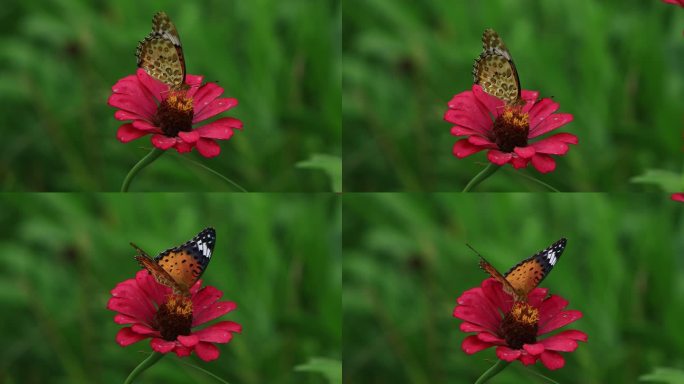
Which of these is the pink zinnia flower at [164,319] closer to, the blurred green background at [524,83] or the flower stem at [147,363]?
the flower stem at [147,363]

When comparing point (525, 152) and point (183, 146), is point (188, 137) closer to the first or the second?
point (183, 146)

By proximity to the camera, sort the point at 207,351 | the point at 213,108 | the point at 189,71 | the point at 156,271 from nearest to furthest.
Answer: the point at 156,271 < the point at 207,351 < the point at 213,108 < the point at 189,71

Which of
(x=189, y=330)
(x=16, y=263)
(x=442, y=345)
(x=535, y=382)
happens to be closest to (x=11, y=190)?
(x=16, y=263)

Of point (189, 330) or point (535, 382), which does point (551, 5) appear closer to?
point (535, 382)

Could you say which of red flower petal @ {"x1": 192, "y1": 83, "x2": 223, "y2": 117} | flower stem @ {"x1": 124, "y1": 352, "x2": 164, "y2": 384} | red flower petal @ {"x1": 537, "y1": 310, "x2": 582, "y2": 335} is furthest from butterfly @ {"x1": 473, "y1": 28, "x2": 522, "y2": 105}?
flower stem @ {"x1": 124, "y1": 352, "x2": 164, "y2": 384}

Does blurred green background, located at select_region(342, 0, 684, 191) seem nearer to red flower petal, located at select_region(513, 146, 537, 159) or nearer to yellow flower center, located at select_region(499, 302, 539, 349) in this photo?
red flower petal, located at select_region(513, 146, 537, 159)

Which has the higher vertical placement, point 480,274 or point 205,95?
point 205,95

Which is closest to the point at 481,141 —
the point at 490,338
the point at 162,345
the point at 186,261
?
the point at 490,338
